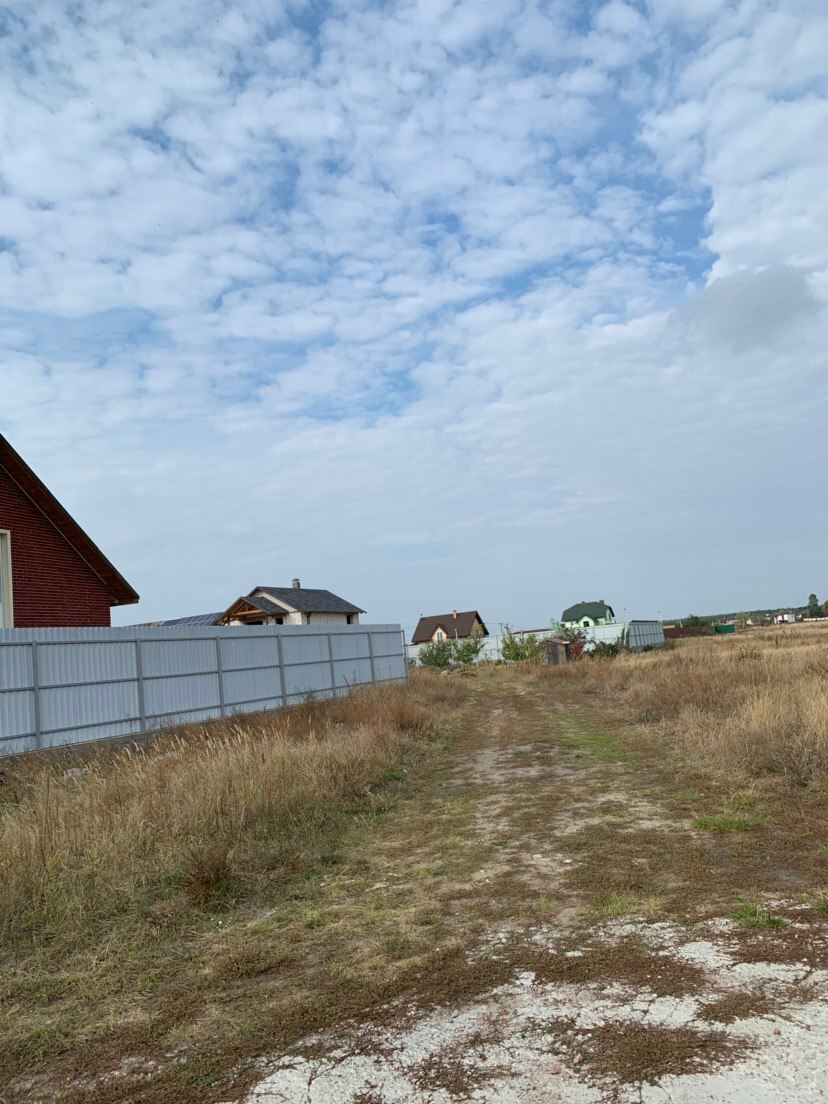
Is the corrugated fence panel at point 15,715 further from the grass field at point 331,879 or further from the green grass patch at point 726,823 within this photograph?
the green grass patch at point 726,823

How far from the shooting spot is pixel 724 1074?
266 centimetres

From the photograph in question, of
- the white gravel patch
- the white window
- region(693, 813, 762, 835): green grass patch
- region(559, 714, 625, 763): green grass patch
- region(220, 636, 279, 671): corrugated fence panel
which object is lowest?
region(559, 714, 625, 763): green grass patch

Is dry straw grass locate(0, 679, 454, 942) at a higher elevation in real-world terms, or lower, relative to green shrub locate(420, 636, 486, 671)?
lower

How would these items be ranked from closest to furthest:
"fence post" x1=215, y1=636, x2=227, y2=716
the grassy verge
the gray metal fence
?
the grassy verge
the gray metal fence
"fence post" x1=215, y1=636, x2=227, y2=716

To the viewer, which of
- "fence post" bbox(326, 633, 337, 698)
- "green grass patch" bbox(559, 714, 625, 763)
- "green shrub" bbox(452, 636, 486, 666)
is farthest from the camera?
"green shrub" bbox(452, 636, 486, 666)

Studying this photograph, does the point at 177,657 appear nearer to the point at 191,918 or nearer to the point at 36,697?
the point at 36,697

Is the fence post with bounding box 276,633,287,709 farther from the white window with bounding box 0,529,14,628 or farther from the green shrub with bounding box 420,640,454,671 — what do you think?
the green shrub with bounding box 420,640,454,671

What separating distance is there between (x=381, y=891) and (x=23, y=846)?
253cm

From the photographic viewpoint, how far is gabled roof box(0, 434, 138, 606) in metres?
15.7

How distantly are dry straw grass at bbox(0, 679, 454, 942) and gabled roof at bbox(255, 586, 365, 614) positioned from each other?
126 ft

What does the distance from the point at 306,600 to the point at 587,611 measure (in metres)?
51.0

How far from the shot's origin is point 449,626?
3408 inches

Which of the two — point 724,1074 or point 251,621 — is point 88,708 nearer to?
point 724,1074

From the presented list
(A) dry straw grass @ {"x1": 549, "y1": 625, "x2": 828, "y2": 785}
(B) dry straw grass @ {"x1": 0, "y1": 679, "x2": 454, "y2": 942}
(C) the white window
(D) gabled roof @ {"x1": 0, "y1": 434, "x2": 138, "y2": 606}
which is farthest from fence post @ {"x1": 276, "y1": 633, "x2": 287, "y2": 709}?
(B) dry straw grass @ {"x1": 0, "y1": 679, "x2": 454, "y2": 942}
